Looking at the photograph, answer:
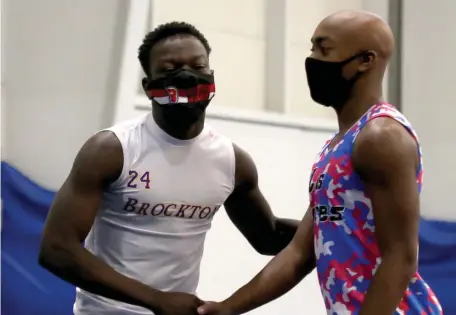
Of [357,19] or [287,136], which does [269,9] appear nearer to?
[287,136]

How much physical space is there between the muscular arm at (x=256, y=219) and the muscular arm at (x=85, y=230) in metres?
0.44

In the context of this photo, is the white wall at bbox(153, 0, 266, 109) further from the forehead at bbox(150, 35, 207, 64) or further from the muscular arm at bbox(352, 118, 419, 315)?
the muscular arm at bbox(352, 118, 419, 315)

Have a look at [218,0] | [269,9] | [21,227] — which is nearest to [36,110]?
[21,227]

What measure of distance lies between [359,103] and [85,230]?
0.78 meters

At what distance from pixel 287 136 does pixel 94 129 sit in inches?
41.2

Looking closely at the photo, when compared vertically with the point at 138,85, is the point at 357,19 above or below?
above

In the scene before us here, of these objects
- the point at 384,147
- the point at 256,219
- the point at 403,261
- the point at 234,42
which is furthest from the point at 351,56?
the point at 234,42

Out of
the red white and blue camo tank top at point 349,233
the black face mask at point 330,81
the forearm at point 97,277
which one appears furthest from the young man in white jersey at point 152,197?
the red white and blue camo tank top at point 349,233

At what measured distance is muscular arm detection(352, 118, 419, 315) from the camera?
59.1 inches

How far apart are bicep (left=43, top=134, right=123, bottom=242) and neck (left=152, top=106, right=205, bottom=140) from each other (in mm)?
167

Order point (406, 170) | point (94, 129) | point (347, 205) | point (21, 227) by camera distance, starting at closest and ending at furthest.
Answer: point (406, 170) → point (347, 205) → point (21, 227) → point (94, 129)

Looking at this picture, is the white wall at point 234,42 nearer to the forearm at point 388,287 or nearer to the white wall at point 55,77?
the white wall at point 55,77

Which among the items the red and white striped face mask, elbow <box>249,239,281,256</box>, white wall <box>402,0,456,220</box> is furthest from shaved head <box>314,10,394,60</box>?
white wall <box>402,0,456,220</box>

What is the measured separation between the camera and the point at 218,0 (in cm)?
402
